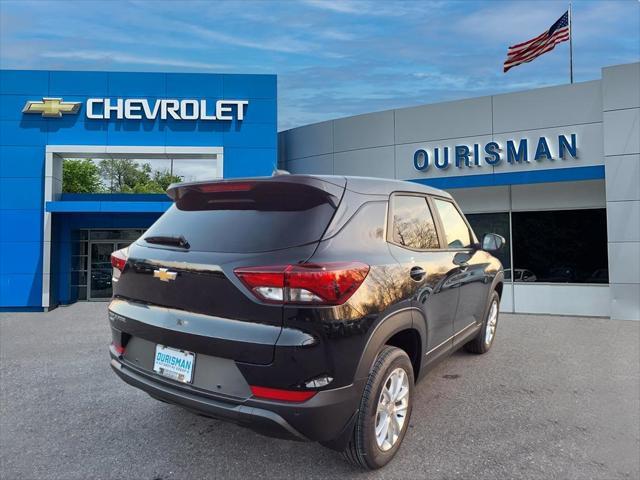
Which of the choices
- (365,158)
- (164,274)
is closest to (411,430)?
(164,274)

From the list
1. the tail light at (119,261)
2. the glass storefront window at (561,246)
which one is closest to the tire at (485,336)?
the tail light at (119,261)

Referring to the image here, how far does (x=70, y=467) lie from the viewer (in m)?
3.00

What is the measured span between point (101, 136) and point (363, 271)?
1283 centimetres

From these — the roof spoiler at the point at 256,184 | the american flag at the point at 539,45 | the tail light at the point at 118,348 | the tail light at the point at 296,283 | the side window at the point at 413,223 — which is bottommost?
the tail light at the point at 118,348

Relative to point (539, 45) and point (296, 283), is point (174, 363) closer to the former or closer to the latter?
point (296, 283)

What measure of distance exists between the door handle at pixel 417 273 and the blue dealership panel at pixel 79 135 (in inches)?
406

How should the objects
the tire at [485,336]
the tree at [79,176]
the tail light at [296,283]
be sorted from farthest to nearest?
the tree at [79,176], the tire at [485,336], the tail light at [296,283]

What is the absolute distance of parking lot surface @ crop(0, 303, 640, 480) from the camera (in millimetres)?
2951

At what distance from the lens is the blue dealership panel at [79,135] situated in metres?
12.6

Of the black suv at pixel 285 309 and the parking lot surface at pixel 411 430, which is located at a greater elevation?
the black suv at pixel 285 309

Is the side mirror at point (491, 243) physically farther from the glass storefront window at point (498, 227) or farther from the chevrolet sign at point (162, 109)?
the chevrolet sign at point (162, 109)

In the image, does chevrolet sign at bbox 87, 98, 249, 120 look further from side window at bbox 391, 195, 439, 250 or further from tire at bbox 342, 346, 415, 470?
tire at bbox 342, 346, 415, 470

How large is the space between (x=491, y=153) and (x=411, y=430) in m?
9.35

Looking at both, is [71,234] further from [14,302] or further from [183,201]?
[183,201]
